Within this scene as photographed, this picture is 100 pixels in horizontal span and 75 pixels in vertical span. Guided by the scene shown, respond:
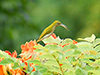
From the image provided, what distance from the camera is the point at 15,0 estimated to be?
107 inches

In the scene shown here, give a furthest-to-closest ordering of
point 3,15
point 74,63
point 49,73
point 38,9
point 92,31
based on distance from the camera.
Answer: point 38,9 < point 92,31 < point 3,15 < point 74,63 < point 49,73

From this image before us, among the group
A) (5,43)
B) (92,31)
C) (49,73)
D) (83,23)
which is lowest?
(49,73)

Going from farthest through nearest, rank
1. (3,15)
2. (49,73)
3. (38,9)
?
(38,9) → (3,15) → (49,73)

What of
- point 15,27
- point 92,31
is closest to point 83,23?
point 92,31

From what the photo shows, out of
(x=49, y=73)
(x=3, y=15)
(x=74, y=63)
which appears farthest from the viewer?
(x=3, y=15)

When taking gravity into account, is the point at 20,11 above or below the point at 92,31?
below

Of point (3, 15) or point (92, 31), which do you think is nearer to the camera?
point (3, 15)

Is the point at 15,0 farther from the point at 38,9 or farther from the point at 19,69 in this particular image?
the point at 38,9

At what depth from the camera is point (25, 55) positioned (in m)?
0.70

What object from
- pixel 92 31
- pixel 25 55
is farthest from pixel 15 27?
pixel 92 31

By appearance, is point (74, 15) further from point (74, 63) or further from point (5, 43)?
point (74, 63)

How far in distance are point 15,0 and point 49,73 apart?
2.18 meters

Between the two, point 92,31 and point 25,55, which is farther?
point 92,31

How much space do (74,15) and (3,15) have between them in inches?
187
